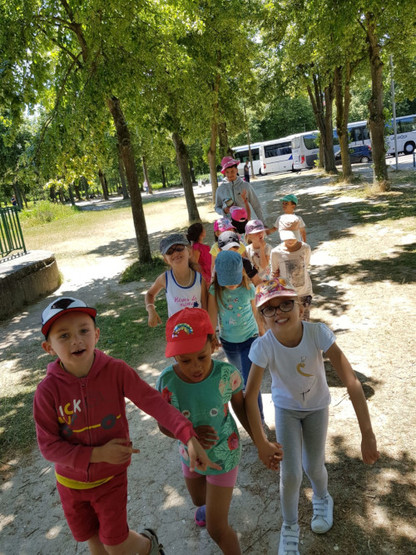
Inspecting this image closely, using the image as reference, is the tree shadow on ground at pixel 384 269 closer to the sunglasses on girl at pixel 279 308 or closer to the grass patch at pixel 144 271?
the grass patch at pixel 144 271

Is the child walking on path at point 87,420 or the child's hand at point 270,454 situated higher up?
the child walking on path at point 87,420

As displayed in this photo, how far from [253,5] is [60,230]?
13786mm

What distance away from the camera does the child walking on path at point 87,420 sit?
6.53ft

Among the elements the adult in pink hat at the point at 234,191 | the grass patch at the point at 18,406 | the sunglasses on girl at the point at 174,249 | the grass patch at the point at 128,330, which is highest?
the adult in pink hat at the point at 234,191

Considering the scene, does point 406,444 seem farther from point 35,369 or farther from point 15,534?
point 35,369

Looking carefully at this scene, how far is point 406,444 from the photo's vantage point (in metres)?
3.30

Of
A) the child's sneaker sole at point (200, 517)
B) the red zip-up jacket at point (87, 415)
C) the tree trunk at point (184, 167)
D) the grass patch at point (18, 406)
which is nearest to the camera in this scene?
the red zip-up jacket at point (87, 415)

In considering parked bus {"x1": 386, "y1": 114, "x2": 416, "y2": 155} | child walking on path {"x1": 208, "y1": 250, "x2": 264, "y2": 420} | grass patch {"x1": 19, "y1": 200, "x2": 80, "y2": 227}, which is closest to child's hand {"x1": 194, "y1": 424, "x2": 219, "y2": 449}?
child walking on path {"x1": 208, "y1": 250, "x2": 264, "y2": 420}

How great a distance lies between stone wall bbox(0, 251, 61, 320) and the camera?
898cm

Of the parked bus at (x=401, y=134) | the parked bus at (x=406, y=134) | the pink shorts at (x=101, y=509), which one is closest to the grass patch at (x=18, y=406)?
the pink shorts at (x=101, y=509)

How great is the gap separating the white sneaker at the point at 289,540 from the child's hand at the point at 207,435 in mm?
819

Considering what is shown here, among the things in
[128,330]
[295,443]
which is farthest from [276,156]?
[295,443]

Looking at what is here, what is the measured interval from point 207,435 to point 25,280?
8.43 meters

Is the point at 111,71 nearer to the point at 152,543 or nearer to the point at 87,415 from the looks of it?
the point at 87,415
